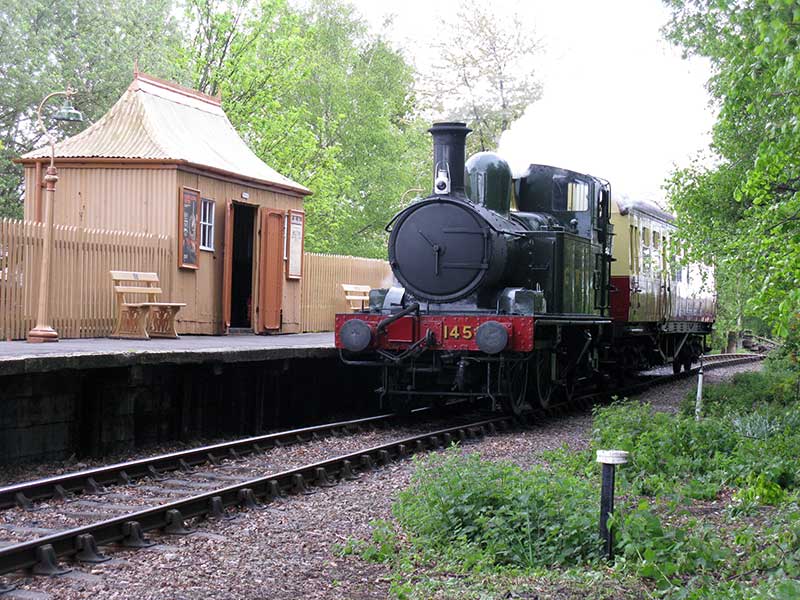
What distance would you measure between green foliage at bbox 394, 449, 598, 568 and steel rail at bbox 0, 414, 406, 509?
2588mm

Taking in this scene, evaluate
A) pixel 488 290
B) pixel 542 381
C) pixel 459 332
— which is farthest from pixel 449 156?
pixel 542 381

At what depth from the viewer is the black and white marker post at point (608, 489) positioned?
6.08 meters

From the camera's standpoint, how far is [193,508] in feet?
24.2

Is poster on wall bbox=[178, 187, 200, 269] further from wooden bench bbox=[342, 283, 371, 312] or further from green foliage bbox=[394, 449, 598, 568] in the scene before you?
green foliage bbox=[394, 449, 598, 568]

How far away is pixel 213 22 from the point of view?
28656mm

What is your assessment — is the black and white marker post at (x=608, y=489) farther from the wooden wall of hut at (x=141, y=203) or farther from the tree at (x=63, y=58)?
the tree at (x=63, y=58)

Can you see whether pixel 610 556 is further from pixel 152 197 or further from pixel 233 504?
pixel 152 197

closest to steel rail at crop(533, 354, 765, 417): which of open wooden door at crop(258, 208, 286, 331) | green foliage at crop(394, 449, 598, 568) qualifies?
open wooden door at crop(258, 208, 286, 331)

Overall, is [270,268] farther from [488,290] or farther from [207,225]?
[488,290]

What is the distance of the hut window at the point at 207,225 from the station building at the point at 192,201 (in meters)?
0.02

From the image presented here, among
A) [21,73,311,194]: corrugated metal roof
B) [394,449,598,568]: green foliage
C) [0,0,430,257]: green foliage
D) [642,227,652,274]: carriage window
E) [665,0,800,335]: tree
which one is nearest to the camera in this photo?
[394,449,598,568]: green foliage

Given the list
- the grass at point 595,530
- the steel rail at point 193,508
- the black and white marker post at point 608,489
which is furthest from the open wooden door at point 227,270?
the black and white marker post at point 608,489

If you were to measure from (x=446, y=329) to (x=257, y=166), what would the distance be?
27.1 ft

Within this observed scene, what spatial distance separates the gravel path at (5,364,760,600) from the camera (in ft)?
18.3
